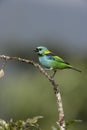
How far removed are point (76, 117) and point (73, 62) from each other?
3.69 m

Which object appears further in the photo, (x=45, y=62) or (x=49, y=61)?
(x=49, y=61)

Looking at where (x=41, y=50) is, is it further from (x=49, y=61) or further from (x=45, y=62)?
(x=45, y=62)

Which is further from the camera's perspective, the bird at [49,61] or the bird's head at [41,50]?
the bird's head at [41,50]

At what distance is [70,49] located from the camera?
34.4m

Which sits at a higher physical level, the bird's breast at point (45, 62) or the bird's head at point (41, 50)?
the bird's head at point (41, 50)

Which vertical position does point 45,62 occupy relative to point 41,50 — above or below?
below

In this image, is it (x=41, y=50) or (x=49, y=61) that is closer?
(x=49, y=61)

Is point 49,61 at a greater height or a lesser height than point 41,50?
lesser

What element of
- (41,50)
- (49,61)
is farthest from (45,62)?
(41,50)

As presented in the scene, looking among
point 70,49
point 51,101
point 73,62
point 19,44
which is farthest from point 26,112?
point 19,44

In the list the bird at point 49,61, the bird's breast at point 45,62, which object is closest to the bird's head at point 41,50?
the bird at point 49,61

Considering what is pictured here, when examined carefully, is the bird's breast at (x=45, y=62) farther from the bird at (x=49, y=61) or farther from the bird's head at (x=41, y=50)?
the bird's head at (x=41, y=50)

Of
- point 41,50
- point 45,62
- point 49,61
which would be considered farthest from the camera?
point 41,50

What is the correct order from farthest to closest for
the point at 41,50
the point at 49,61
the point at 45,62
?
the point at 41,50 → the point at 49,61 → the point at 45,62
